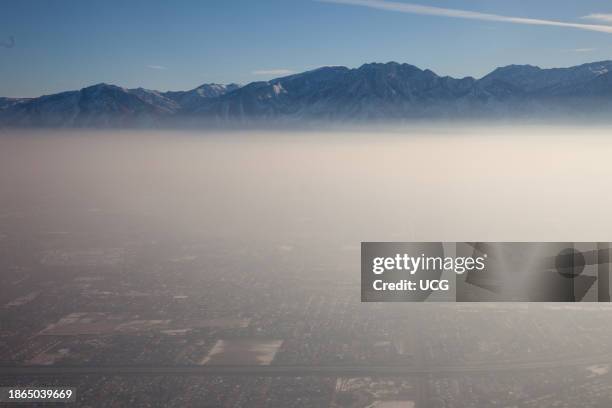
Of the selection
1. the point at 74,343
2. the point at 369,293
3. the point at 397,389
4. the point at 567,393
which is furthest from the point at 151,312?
the point at 567,393

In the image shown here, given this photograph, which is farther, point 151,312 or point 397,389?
point 151,312

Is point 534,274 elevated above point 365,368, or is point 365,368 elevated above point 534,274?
point 534,274

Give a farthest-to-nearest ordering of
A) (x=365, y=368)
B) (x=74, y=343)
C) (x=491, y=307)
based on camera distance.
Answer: (x=491, y=307) < (x=74, y=343) < (x=365, y=368)

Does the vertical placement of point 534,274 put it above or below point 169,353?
above

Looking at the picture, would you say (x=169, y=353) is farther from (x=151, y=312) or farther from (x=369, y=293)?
(x=369, y=293)

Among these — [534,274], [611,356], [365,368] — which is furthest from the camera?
[611,356]

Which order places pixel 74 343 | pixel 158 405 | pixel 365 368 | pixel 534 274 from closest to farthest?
pixel 534 274 < pixel 158 405 < pixel 365 368 < pixel 74 343

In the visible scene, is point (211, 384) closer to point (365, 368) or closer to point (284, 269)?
point (365, 368)

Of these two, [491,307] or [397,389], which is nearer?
[397,389]

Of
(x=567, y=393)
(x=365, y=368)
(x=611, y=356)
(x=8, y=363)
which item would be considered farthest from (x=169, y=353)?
(x=611, y=356)
